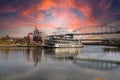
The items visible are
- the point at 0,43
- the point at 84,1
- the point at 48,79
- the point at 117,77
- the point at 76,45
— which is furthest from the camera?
the point at 76,45

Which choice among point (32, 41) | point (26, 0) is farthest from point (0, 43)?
point (26, 0)

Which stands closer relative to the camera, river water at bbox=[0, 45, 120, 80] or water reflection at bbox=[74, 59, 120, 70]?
river water at bbox=[0, 45, 120, 80]

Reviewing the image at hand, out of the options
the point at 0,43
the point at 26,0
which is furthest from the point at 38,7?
the point at 0,43

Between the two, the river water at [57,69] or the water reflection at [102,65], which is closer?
the river water at [57,69]

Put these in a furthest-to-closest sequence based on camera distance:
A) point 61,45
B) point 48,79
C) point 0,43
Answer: point 61,45
point 0,43
point 48,79

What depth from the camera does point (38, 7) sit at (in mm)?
11586

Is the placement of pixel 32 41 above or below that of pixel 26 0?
below

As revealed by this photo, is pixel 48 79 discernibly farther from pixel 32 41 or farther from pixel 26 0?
pixel 32 41

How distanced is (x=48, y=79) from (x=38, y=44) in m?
16.8

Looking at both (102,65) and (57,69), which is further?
(102,65)

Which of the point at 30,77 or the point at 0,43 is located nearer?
the point at 30,77

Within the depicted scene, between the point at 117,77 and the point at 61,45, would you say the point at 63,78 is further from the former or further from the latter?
the point at 61,45

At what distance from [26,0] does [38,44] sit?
9.96 metres

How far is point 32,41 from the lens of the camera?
21.5 meters
